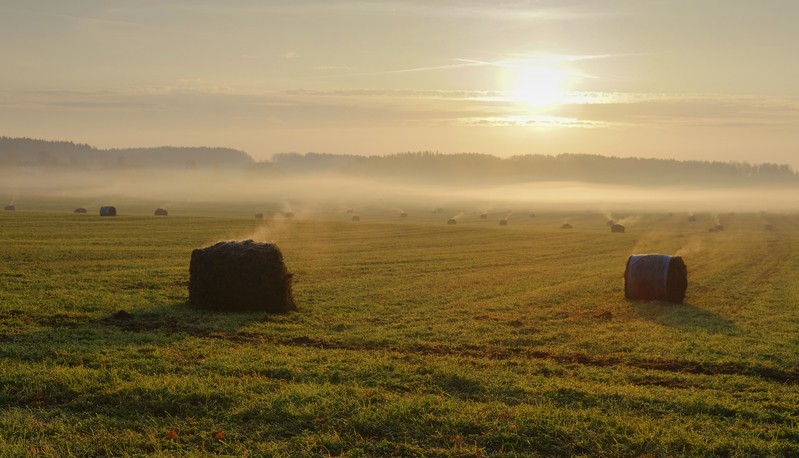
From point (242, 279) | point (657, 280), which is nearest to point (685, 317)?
point (657, 280)

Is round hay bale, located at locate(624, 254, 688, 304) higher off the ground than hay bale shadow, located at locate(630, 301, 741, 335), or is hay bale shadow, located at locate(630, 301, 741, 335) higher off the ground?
round hay bale, located at locate(624, 254, 688, 304)

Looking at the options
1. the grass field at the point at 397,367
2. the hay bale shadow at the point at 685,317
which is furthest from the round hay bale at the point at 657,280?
the grass field at the point at 397,367

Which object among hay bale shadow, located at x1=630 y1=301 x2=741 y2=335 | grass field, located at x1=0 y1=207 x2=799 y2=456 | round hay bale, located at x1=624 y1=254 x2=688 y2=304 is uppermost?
round hay bale, located at x1=624 y1=254 x2=688 y2=304

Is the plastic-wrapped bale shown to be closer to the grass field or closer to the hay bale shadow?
the grass field

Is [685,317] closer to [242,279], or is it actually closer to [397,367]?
[397,367]

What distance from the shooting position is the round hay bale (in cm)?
2512

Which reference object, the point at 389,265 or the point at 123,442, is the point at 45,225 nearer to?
the point at 389,265

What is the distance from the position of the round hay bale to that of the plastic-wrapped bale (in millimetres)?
12371

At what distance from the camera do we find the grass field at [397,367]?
10.5 metres

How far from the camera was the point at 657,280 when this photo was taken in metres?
25.2

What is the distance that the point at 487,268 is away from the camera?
1412 inches

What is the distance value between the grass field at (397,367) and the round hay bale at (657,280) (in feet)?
2.05

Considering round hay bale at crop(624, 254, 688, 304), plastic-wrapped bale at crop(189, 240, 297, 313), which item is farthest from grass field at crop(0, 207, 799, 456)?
plastic-wrapped bale at crop(189, 240, 297, 313)

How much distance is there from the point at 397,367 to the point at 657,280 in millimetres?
14056
